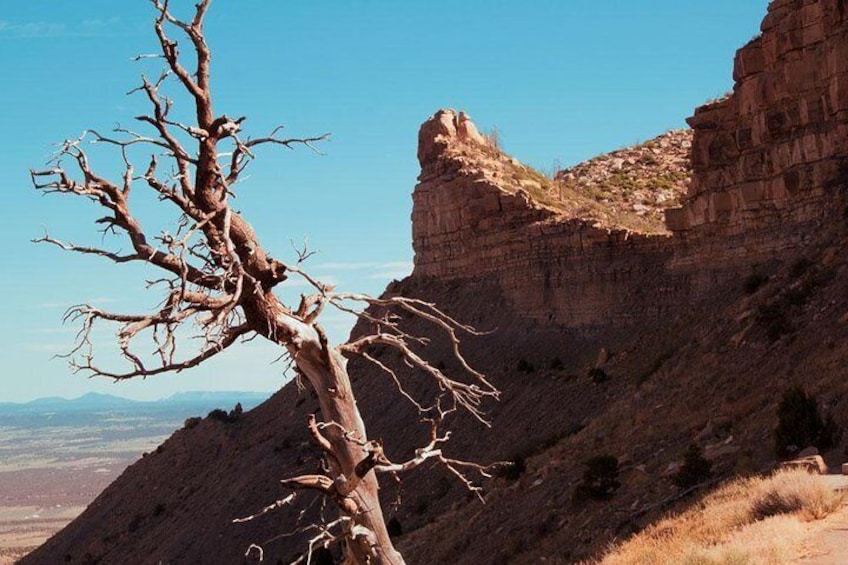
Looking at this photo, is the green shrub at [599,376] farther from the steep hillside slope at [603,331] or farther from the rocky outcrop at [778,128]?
the rocky outcrop at [778,128]

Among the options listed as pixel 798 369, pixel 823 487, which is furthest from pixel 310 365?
pixel 798 369

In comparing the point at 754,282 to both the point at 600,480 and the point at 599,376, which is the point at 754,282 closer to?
the point at 599,376

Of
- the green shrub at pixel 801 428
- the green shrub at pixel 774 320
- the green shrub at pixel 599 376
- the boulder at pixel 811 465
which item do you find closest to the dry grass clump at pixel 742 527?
the boulder at pixel 811 465

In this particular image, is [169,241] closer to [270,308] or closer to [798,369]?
[270,308]

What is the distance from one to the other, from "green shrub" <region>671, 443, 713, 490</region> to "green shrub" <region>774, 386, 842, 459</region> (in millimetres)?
1600

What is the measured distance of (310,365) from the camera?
9812mm

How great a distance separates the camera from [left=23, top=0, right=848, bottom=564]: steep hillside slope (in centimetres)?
2228

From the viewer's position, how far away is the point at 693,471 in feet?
57.3

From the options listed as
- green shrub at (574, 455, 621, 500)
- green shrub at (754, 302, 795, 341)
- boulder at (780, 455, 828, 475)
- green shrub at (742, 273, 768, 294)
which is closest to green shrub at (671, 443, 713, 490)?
boulder at (780, 455, 828, 475)

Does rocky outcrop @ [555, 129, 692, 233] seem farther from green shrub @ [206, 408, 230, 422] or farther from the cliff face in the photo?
green shrub @ [206, 408, 230, 422]

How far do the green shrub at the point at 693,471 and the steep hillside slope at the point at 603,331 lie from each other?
28cm

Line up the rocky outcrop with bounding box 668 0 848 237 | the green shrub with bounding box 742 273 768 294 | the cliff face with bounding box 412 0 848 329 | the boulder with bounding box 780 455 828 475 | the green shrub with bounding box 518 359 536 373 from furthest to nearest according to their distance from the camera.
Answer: the green shrub with bounding box 518 359 536 373 → the green shrub with bounding box 742 273 768 294 → the cliff face with bounding box 412 0 848 329 → the rocky outcrop with bounding box 668 0 848 237 → the boulder with bounding box 780 455 828 475

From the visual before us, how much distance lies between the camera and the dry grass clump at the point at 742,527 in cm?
1049

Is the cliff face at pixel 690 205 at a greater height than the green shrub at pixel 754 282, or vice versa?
the cliff face at pixel 690 205
